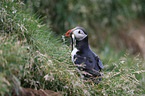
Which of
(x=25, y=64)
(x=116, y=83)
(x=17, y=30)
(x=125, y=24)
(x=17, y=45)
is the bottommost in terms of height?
(x=116, y=83)

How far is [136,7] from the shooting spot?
22.8 ft

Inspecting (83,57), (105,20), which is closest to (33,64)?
(83,57)

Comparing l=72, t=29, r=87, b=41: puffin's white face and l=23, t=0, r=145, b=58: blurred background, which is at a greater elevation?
l=23, t=0, r=145, b=58: blurred background

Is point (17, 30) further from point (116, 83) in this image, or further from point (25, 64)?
point (116, 83)

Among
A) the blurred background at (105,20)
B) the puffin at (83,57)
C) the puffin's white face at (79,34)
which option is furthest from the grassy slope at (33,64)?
the blurred background at (105,20)

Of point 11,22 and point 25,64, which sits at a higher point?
point 11,22

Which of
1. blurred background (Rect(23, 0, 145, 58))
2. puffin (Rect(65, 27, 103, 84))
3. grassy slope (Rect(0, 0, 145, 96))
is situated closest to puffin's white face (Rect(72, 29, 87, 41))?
puffin (Rect(65, 27, 103, 84))

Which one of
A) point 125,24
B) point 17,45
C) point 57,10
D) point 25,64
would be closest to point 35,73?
point 25,64

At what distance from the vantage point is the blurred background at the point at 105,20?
594 cm

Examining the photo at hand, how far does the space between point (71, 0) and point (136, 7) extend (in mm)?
2613

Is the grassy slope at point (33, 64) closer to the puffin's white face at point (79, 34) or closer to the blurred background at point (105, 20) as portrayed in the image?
the puffin's white face at point (79, 34)

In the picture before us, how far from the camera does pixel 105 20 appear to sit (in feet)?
21.8

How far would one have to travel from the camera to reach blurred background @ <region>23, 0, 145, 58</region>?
234 inches

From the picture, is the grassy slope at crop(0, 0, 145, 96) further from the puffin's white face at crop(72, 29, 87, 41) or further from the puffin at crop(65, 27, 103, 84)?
the puffin's white face at crop(72, 29, 87, 41)
